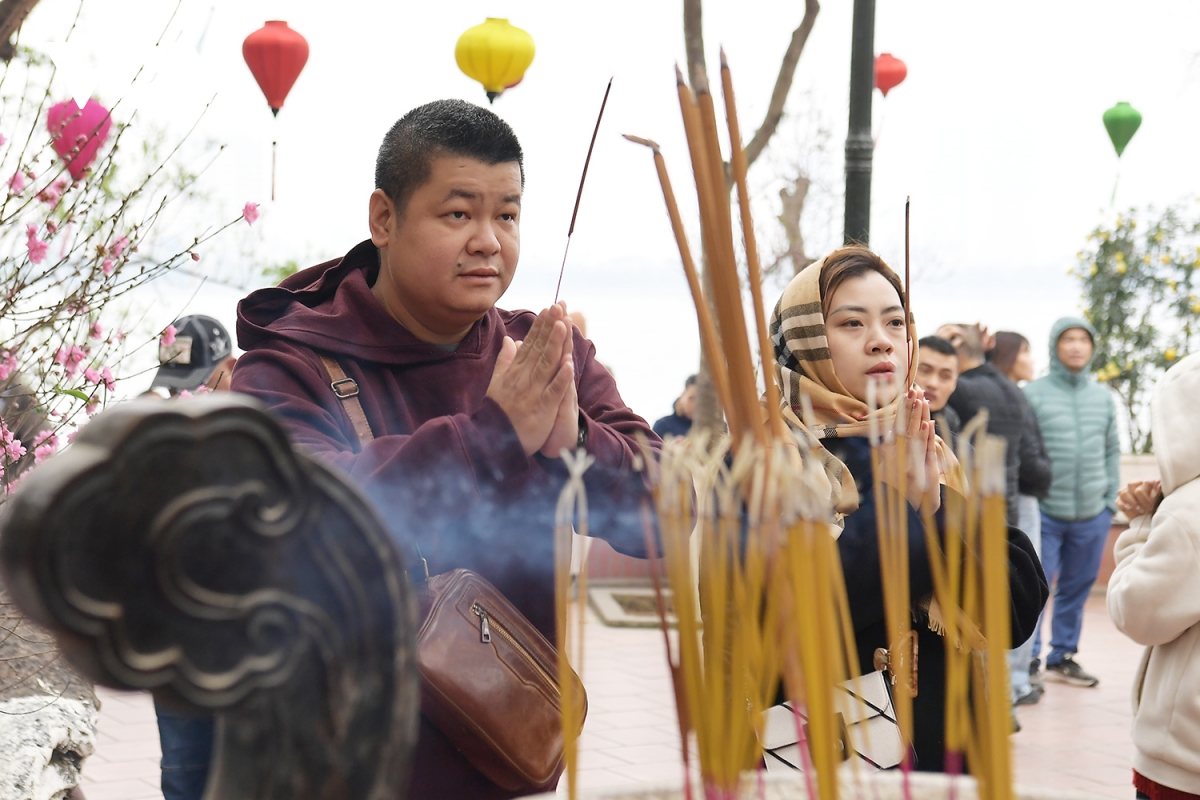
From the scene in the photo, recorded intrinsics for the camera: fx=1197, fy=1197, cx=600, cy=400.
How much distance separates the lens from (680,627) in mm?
876

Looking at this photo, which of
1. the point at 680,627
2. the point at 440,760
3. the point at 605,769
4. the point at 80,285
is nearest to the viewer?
the point at 680,627

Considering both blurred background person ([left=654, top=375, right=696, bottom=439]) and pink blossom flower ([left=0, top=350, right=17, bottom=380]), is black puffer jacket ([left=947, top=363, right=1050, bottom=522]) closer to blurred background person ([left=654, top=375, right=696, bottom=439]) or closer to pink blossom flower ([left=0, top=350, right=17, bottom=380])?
blurred background person ([left=654, top=375, right=696, bottom=439])

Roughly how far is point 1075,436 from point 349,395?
19.0 ft

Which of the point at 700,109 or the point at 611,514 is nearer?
the point at 700,109

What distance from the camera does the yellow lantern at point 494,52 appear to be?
6.51 meters

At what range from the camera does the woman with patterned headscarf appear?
2125 mm

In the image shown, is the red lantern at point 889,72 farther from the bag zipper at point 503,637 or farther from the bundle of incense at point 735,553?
the bundle of incense at point 735,553

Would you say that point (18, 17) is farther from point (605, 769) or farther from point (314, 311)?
point (605, 769)

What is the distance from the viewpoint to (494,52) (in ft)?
21.4

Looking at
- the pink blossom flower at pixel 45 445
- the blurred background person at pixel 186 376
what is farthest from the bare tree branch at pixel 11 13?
the pink blossom flower at pixel 45 445

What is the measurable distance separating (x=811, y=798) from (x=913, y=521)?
1.25 meters

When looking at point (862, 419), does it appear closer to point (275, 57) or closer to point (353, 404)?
point (353, 404)

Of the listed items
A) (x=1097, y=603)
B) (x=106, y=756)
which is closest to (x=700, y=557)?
(x=106, y=756)

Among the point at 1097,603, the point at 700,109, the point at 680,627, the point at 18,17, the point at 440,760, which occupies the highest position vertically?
the point at 18,17
